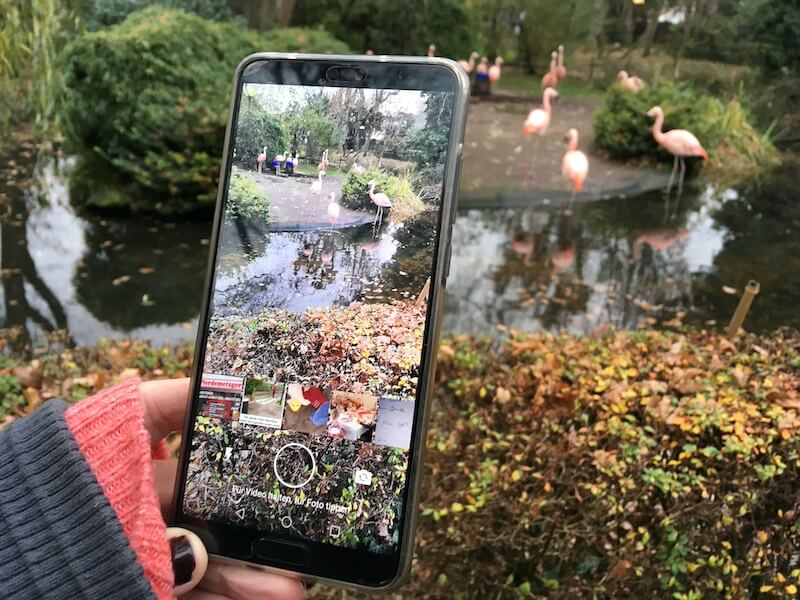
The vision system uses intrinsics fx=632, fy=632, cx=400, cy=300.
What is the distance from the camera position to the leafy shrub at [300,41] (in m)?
4.93

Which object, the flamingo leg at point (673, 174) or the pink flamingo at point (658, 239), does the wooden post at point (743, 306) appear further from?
the flamingo leg at point (673, 174)

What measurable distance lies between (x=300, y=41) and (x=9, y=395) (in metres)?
3.90

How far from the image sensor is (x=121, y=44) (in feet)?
13.2

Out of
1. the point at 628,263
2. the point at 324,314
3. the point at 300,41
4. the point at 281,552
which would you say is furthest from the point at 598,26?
the point at 281,552

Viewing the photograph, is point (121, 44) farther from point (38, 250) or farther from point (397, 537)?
point (397, 537)

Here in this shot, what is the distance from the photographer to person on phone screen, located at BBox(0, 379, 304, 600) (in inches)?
31.4

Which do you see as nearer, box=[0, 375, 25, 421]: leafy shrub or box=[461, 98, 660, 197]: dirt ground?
box=[0, 375, 25, 421]: leafy shrub

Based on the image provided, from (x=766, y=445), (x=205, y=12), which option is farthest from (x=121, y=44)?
(x=766, y=445)

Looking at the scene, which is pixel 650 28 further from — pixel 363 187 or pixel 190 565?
pixel 190 565

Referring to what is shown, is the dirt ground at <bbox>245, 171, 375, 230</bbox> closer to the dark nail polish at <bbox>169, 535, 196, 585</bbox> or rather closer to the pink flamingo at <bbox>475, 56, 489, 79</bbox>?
the dark nail polish at <bbox>169, 535, 196, 585</bbox>

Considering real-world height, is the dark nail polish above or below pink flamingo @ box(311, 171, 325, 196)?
below

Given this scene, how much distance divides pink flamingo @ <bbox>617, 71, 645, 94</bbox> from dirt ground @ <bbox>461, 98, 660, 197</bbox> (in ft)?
1.15

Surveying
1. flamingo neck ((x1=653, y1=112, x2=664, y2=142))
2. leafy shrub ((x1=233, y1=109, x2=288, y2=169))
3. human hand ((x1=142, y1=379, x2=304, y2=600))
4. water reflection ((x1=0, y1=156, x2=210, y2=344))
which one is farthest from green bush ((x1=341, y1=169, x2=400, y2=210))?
flamingo neck ((x1=653, y1=112, x2=664, y2=142))

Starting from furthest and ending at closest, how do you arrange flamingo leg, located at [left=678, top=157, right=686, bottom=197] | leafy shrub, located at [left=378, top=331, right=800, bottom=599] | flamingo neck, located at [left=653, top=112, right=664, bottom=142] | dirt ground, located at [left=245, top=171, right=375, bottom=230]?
flamingo leg, located at [left=678, top=157, right=686, bottom=197] → flamingo neck, located at [left=653, top=112, right=664, bottom=142] → leafy shrub, located at [left=378, top=331, right=800, bottom=599] → dirt ground, located at [left=245, top=171, right=375, bottom=230]
